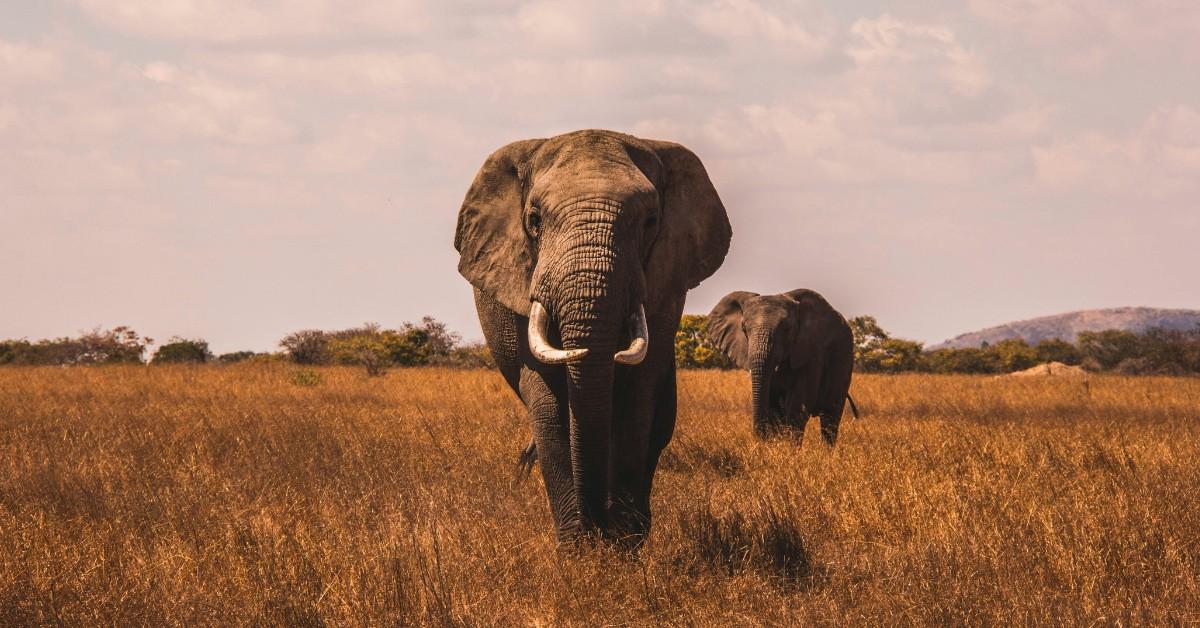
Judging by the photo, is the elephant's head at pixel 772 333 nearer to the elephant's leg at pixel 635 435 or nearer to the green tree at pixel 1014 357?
the elephant's leg at pixel 635 435

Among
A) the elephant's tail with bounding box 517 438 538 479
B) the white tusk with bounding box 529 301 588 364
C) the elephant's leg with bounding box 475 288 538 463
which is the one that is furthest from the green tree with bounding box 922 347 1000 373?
the white tusk with bounding box 529 301 588 364

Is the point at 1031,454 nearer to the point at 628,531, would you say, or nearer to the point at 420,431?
the point at 628,531

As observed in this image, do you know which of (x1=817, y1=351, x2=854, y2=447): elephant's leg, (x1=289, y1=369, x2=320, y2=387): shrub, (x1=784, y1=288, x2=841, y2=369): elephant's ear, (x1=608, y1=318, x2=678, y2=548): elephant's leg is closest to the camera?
(x1=608, y1=318, x2=678, y2=548): elephant's leg

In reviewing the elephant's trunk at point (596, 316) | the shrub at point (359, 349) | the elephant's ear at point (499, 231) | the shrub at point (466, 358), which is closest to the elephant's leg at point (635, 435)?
the elephant's trunk at point (596, 316)

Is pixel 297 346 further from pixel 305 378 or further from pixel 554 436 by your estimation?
pixel 554 436

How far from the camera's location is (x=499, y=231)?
6.21m

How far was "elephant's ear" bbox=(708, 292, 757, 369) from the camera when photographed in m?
14.2

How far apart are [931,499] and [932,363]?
42278 mm

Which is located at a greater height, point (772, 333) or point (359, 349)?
point (359, 349)

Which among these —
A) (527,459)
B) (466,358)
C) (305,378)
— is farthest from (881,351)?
(527,459)

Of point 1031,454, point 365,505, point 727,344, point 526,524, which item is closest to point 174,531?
point 365,505

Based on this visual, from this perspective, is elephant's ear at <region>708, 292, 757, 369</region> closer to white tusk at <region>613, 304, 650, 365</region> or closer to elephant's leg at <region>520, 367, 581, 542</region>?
elephant's leg at <region>520, 367, 581, 542</region>

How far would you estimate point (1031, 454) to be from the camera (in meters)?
9.95

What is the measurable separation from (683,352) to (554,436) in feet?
123
